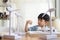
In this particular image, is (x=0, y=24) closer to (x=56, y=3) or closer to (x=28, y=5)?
(x=28, y=5)

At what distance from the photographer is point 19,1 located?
3133 millimetres

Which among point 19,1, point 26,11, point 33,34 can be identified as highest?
point 19,1

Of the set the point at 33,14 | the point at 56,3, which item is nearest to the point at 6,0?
the point at 33,14

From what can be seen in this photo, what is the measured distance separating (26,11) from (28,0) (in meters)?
0.25

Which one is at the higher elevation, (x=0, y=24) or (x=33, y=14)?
(x=33, y=14)

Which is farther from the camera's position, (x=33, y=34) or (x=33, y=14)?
(x=33, y=14)

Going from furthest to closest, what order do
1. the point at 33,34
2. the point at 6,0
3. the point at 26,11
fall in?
the point at 26,11, the point at 6,0, the point at 33,34

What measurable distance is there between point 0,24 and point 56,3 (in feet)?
4.34

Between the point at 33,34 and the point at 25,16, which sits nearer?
the point at 33,34

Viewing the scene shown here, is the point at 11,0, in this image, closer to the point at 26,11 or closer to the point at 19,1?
the point at 19,1

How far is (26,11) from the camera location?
3213mm

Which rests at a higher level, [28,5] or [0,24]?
[28,5]

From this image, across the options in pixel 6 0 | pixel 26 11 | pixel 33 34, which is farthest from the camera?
pixel 26 11

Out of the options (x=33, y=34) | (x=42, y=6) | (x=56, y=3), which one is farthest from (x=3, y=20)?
(x=33, y=34)
